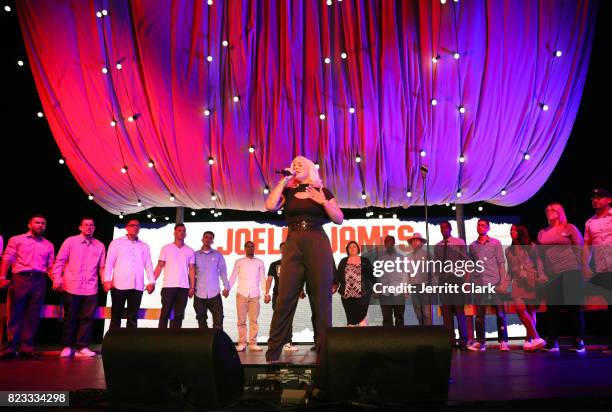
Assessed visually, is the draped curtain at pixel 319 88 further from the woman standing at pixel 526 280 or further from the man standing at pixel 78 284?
the man standing at pixel 78 284

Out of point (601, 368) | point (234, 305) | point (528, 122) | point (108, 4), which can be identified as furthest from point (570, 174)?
point (108, 4)

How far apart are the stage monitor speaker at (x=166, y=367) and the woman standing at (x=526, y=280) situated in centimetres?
412

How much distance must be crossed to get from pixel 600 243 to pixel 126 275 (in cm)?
486

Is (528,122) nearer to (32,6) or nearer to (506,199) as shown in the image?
(506,199)

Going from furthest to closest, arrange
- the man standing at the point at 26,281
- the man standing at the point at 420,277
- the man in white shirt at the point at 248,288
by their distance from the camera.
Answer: the man in white shirt at the point at 248,288 < the man standing at the point at 420,277 < the man standing at the point at 26,281

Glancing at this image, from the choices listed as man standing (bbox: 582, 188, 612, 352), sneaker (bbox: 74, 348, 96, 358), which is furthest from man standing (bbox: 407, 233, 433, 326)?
sneaker (bbox: 74, 348, 96, 358)

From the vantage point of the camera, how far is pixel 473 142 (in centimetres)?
599

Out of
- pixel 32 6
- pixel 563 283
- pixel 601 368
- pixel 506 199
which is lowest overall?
pixel 601 368

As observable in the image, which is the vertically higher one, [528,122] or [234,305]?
[528,122]

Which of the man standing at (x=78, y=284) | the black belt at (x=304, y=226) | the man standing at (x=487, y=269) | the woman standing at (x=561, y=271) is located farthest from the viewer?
the man standing at (x=487, y=269)

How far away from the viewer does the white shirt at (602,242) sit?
14.6 ft

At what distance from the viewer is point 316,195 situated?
3104mm

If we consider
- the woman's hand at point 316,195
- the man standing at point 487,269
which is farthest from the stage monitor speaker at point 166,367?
the man standing at point 487,269

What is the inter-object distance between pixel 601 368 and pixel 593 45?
13.2ft
